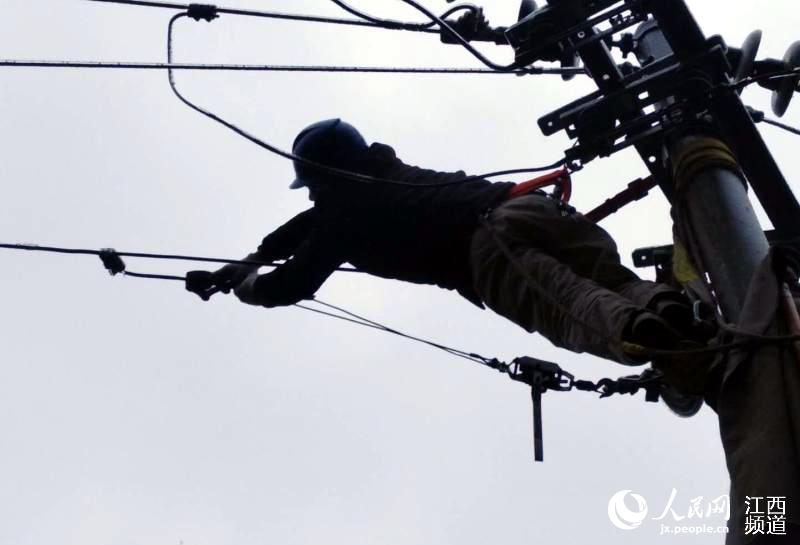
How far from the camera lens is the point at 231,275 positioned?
7.16 metres

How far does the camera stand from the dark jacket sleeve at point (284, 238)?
7180 millimetres

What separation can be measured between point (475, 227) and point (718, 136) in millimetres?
1202

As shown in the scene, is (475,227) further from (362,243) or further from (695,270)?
(695,270)

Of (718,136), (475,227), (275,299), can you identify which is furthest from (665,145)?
(275,299)

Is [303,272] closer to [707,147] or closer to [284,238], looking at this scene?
[284,238]

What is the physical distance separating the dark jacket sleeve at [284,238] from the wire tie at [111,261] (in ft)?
2.28

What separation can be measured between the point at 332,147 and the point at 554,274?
1.75 metres

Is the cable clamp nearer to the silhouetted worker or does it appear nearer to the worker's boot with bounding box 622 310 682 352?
the silhouetted worker

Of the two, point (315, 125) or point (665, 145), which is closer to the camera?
point (665, 145)

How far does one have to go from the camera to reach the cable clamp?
6496 mm

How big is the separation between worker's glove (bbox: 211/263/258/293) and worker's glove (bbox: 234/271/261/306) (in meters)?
0.04

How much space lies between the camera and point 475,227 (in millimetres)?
6312

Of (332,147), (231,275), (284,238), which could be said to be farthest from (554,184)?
(231,275)

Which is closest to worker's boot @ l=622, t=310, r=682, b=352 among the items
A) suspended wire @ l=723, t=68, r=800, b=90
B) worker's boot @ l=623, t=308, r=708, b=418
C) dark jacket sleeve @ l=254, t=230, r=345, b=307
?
worker's boot @ l=623, t=308, r=708, b=418
